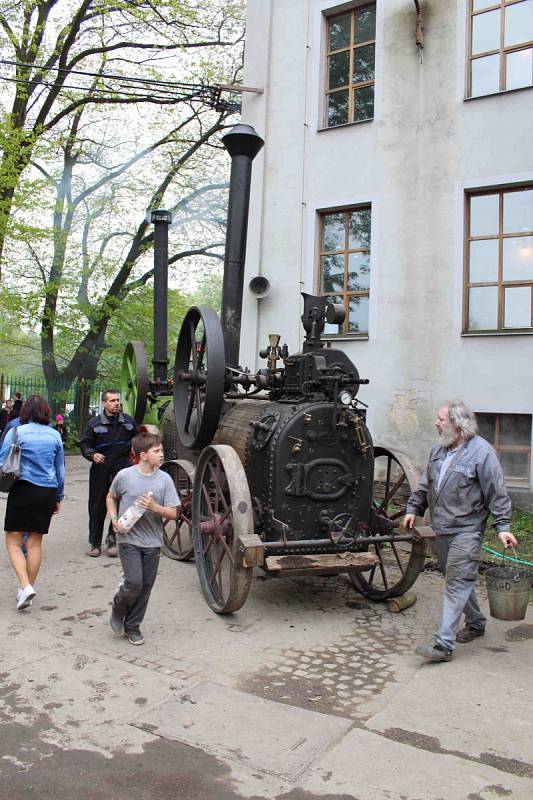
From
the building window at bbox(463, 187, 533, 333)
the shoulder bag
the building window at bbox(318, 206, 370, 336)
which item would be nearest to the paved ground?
the shoulder bag

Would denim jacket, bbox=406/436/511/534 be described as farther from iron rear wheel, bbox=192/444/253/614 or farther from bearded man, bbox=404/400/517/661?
iron rear wheel, bbox=192/444/253/614

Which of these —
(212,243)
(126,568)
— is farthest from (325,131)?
(212,243)

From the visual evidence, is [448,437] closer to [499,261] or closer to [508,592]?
[508,592]

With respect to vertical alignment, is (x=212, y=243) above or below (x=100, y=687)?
above

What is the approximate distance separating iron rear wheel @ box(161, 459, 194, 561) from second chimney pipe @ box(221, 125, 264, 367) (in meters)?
1.11

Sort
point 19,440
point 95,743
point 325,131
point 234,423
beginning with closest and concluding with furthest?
point 95,743, point 19,440, point 234,423, point 325,131

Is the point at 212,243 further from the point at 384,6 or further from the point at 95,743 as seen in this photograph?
the point at 95,743

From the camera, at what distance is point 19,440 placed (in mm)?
4812

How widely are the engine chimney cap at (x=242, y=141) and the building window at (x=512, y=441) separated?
14.7ft

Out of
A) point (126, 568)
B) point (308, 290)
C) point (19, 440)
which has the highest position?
point (308, 290)

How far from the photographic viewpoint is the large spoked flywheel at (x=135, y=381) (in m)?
7.86

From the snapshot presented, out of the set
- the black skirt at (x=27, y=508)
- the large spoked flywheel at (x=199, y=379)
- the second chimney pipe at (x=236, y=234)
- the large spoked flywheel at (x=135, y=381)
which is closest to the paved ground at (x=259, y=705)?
the black skirt at (x=27, y=508)

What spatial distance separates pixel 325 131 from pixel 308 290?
2391mm

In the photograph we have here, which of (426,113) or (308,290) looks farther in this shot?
(308,290)
